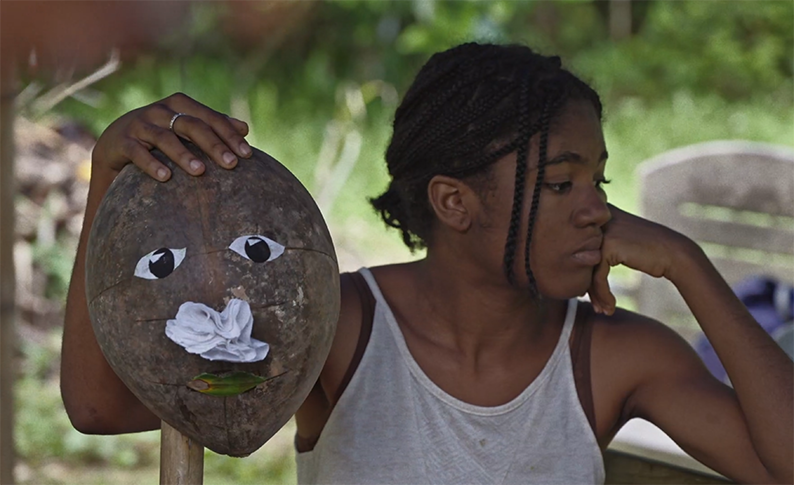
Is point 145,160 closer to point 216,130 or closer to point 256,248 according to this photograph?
point 216,130

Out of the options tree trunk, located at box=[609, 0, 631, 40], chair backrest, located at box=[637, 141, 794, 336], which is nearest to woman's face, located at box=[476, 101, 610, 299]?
chair backrest, located at box=[637, 141, 794, 336]

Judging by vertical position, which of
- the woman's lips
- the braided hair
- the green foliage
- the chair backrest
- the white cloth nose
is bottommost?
the white cloth nose

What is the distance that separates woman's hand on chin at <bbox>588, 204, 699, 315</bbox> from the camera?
2195mm

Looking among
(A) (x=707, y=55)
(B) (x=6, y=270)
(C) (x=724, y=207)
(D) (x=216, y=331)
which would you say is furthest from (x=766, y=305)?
(A) (x=707, y=55)

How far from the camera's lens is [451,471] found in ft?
7.28

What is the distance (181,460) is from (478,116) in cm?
92

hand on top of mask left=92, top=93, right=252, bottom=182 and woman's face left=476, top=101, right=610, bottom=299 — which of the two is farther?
woman's face left=476, top=101, right=610, bottom=299

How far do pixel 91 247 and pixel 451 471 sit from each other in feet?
3.06

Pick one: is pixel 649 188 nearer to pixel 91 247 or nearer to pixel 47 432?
pixel 47 432

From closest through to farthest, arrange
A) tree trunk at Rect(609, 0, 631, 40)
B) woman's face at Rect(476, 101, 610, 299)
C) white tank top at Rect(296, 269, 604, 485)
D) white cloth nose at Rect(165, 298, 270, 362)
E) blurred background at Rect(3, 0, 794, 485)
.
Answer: white cloth nose at Rect(165, 298, 270, 362) < woman's face at Rect(476, 101, 610, 299) < white tank top at Rect(296, 269, 604, 485) < blurred background at Rect(3, 0, 794, 485) < tree trunk at Rect(609, 0, 631, 40)

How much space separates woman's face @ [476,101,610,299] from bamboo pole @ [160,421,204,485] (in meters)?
0.78

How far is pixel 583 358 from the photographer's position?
235 cm

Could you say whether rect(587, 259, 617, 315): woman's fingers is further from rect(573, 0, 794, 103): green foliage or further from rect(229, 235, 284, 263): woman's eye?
rect(573, 0, 794, 103): green foliage

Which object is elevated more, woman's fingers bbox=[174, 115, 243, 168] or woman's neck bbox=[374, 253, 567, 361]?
woman's fingers bbox=[174, 115, 243, 168]
